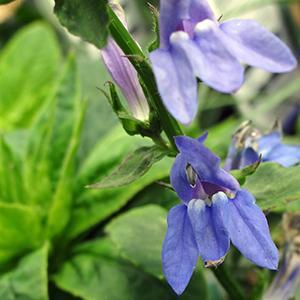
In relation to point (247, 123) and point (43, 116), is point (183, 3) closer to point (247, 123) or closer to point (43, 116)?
point (247, 123)

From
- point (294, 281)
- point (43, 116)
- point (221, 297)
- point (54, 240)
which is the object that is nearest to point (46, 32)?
point (43, 116)

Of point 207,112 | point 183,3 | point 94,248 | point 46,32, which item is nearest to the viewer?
point 183,3

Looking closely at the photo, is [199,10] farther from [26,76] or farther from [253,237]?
[26,76]

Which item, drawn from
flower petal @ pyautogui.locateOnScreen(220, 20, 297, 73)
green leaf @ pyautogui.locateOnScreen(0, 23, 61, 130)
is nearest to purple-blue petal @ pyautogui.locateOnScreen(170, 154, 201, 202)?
flower petal @ pyautogui.locateOnScreen(220, 20, 297, 73)

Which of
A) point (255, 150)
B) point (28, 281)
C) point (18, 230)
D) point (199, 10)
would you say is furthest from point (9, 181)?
point (199, 10)

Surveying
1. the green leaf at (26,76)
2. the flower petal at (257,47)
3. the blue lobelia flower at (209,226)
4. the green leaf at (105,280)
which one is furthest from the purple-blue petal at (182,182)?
the green leaf at (26,76)

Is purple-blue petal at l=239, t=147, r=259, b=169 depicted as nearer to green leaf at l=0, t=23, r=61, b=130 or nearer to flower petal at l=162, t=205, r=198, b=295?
flower petal at l=162, t=205, r=198, b=295
